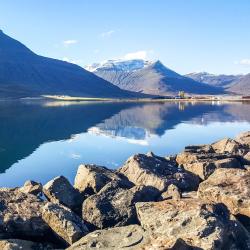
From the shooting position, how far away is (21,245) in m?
14.9

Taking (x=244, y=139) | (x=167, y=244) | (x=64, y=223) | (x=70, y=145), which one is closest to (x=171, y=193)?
(x=64, y=223)

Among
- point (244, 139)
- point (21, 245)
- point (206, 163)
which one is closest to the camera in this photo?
point (21, 245)

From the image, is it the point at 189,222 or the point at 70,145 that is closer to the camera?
the point at 189,222

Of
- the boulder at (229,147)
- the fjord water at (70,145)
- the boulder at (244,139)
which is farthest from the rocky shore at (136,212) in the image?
the boulder at (244,139)

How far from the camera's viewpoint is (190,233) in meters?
13.0

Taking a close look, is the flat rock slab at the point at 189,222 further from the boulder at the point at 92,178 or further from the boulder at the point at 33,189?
the boulder at the point at 33,189

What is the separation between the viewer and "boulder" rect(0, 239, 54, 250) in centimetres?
1432

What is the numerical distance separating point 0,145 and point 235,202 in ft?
149

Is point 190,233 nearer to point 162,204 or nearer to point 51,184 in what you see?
point 162,204

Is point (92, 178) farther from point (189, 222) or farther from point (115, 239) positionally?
point (189, 222)

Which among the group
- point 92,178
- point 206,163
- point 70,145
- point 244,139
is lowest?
point 70,145

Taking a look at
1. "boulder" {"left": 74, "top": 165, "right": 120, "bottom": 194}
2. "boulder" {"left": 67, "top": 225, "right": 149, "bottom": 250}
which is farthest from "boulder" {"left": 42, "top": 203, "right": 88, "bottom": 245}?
"boulder" {"left": 74, "top": 165, "right": 120, "bottom": 194}

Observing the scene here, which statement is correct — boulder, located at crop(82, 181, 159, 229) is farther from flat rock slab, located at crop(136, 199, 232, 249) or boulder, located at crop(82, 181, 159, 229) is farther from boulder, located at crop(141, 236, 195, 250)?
boulder, located at crop(141, 236, 195, 250)

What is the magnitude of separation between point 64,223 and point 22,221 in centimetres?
171
